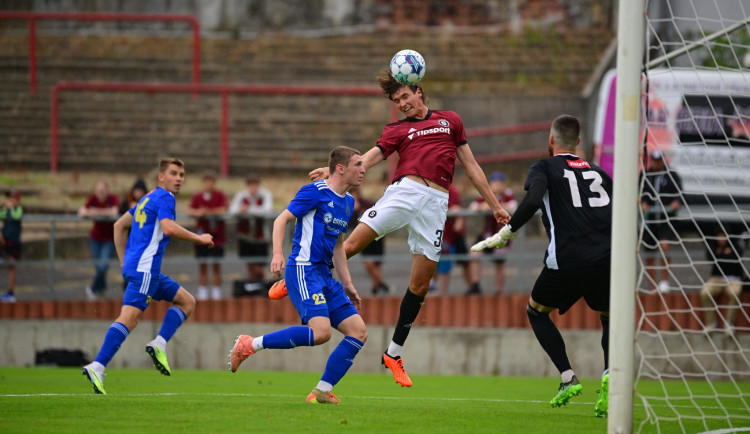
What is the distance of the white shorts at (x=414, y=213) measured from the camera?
9.01 m

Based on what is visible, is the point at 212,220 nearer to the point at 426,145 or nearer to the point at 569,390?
the point at 426,145

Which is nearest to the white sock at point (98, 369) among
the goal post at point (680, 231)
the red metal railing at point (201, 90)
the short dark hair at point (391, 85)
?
the short dark hair at point (391, 85)

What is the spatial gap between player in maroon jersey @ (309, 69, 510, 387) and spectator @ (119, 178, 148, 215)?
7.40 meters

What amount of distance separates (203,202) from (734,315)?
26.2ft

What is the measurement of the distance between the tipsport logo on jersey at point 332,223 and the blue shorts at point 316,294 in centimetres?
30

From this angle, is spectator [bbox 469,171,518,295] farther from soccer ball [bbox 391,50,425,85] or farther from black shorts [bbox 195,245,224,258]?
soccer ball [bbox 391,50,425,85]

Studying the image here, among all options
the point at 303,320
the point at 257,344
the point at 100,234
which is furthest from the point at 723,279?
the point at 100,234

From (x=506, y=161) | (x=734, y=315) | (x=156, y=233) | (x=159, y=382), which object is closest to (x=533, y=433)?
(x=156, y=233)

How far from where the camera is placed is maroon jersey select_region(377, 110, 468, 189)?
9.08 m

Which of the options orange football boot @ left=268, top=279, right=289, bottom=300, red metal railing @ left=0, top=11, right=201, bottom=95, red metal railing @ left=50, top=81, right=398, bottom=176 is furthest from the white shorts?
red metal railing @ left=0, top=11, right=201, bottom=95

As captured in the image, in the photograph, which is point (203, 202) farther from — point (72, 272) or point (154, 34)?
point (154, 34)

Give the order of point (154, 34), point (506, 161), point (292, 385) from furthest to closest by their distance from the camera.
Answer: point (154, 34) → point (506, 161) → point (292, 385)

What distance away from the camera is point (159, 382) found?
37.2ft

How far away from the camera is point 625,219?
631cm
